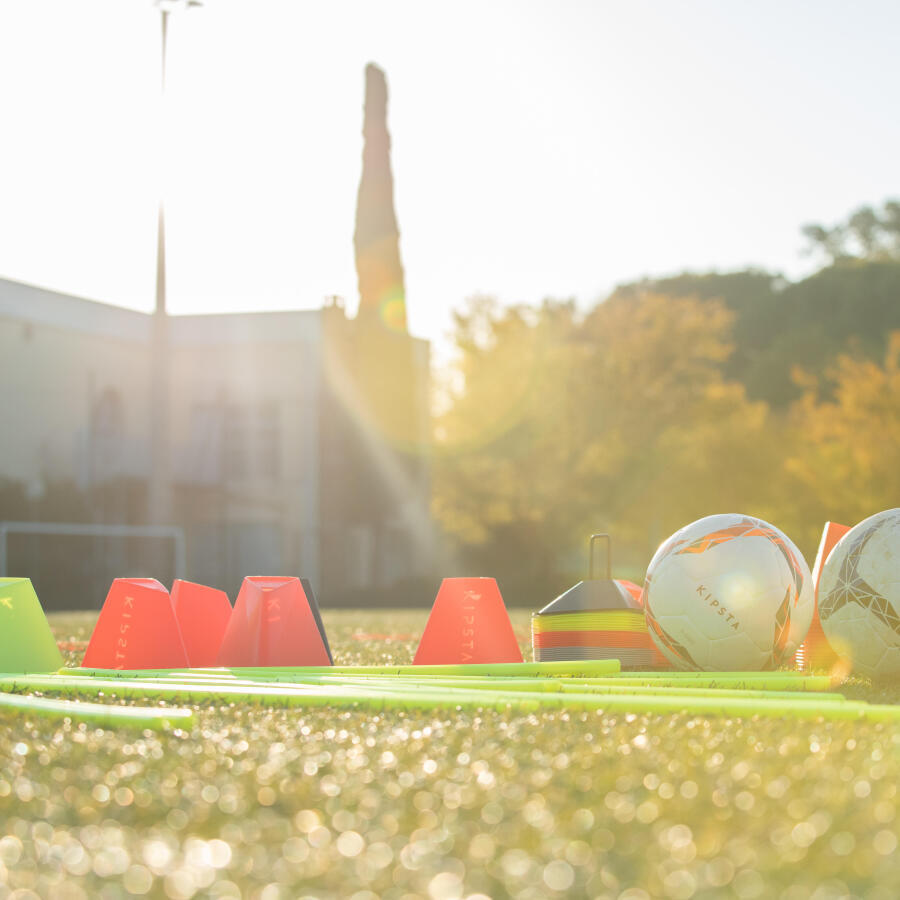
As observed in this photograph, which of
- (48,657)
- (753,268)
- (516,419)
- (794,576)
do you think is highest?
(753,268)

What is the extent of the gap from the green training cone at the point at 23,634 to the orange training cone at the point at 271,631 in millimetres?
1141

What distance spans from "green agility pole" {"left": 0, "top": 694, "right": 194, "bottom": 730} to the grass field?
11cm

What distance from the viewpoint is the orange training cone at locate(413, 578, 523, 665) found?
8.17 m

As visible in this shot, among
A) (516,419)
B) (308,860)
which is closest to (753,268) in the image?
(516,419)

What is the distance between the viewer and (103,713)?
5055mm

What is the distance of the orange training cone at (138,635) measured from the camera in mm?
7766

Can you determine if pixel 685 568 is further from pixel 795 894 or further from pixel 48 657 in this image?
pixel 795 894

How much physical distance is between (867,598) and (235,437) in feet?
99.8

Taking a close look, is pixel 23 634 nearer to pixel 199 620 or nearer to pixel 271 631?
pixel 199 620

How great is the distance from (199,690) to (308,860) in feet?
10.2

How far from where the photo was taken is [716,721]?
511 centimetres

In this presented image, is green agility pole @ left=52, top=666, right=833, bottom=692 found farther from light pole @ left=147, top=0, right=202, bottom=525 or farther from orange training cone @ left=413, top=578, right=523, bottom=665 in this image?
light pole @ left=147, top=0, right=202, bottom=525

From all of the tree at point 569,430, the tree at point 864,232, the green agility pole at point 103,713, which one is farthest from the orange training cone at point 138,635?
the tree at point 864,232

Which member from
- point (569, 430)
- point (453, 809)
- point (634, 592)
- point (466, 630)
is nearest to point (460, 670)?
point (466, 630)
